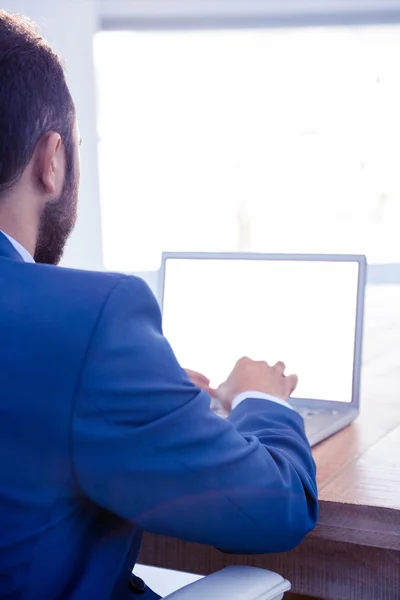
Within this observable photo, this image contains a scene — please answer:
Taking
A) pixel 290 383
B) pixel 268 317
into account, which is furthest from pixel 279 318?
pixel 290 383

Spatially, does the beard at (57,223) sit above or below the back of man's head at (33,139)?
below

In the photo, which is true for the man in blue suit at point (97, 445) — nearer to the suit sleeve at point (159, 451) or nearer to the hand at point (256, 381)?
the suit sleeve at point (159, 451)

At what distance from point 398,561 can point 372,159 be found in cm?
272

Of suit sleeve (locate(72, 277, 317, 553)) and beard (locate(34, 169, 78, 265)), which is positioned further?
beard (locate(34, 169, 78, 265))

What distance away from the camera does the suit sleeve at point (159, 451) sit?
0.71 m

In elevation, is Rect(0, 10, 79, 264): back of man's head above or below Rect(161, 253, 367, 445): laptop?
above

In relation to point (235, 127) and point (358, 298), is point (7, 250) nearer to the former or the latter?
point (358, 298)

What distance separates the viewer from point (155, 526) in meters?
0.78

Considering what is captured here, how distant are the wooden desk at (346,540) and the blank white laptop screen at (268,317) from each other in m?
0.18

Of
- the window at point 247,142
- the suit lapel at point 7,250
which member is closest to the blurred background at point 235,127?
the window at point 247,142

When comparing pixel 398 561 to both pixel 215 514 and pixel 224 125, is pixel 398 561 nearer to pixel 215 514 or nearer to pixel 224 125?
pixel 215 514

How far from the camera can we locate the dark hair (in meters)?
0.89

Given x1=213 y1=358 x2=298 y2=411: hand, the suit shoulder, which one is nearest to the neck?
the suit shoulder

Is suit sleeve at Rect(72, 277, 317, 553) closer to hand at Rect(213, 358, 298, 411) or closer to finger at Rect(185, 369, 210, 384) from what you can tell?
hand at Rect(213, 358, 298, 411)
